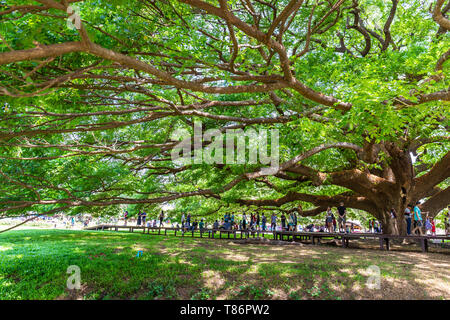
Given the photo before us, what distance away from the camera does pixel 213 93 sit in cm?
429

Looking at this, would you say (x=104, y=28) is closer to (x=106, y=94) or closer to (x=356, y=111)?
(x=106, y=94)

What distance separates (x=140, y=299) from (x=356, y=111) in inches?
228

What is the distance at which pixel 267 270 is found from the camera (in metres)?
6.34
